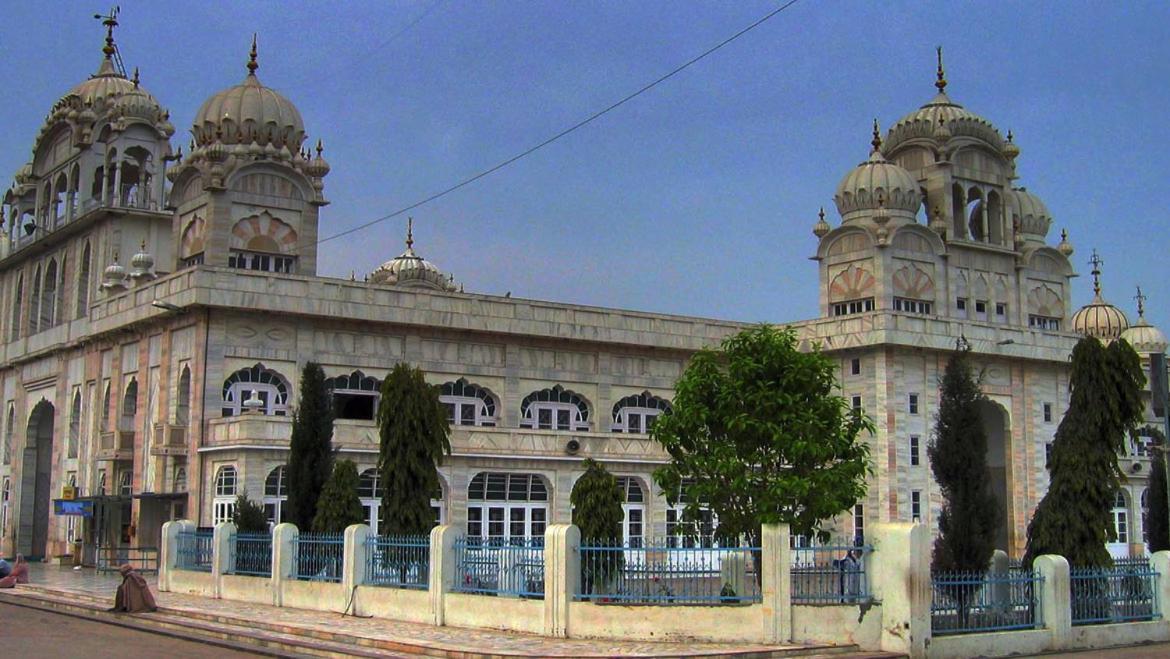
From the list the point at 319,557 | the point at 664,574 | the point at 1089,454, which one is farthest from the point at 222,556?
the point at 1089,454

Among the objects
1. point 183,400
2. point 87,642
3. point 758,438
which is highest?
point 183,400

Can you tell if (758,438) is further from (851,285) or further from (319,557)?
(851,285)

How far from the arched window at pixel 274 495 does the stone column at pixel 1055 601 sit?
22.2 meters

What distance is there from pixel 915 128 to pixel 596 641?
39064 millimetres

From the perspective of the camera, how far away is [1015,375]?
48500 millimetres

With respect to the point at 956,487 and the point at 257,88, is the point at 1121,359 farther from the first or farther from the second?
the point at 257,88

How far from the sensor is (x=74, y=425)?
45.8 meters

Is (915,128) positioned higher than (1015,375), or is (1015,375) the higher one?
(915,128)

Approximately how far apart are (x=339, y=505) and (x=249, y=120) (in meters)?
22.4

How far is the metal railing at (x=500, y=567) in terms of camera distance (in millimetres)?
20078

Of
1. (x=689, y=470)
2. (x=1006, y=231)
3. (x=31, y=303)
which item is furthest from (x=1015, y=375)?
(x=31, y=303)

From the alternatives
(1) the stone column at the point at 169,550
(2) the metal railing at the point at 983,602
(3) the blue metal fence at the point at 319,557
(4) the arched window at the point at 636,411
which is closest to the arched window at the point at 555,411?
(4) the arched window at the point at 636,411

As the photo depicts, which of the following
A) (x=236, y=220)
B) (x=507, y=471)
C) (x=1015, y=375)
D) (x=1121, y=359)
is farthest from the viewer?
(x=1015, y=375)

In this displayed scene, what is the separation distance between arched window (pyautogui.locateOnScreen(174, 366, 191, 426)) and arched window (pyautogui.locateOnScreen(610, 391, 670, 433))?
46.9 feet
